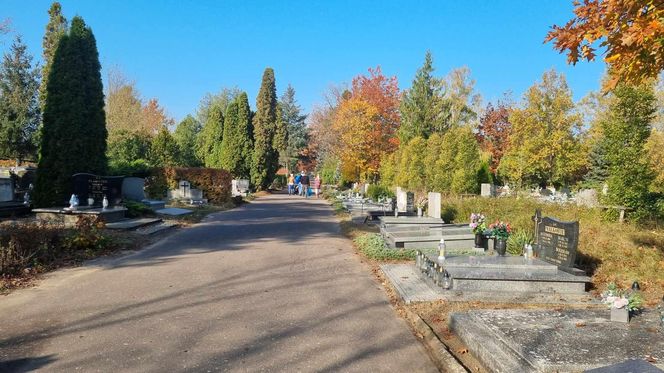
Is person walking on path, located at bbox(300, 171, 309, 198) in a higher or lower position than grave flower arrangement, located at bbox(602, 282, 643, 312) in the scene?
higher

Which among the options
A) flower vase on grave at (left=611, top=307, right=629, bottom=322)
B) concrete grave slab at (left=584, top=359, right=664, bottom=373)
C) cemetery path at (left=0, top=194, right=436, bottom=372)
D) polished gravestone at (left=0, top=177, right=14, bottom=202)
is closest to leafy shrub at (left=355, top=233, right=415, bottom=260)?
cemetery path at (left=0, top=194, right=436, bottom=372)

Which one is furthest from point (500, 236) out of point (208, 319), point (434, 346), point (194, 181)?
point (194, 181)

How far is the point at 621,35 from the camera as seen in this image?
5.42 m

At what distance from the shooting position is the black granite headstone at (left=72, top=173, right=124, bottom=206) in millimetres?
15133

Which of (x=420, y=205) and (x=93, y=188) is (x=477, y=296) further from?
(x=93, y=188)

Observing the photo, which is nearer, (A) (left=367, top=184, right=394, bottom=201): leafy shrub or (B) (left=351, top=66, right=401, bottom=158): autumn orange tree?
(A) (left=367, top=184, right=394, bottom=201): leafy shrub

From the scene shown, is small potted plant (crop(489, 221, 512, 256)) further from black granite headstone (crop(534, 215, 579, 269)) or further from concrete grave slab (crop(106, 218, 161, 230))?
concrete grave slab (crop(106, 218, 161, 230))

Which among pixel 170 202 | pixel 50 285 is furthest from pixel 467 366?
pixel 170 202

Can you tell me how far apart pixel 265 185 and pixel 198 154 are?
10.8 meters

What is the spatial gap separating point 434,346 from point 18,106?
3466 centimetres

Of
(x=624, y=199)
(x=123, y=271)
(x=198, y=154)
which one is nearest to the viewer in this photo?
(x=123, y=271)

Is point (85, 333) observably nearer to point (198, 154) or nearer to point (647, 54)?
point (647, 54)

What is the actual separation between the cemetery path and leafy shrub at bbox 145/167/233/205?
15921 mm

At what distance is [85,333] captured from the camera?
17.2 feet
